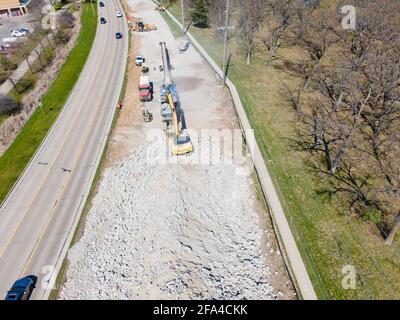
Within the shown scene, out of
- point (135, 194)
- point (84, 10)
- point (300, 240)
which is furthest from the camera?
point (84, 10)

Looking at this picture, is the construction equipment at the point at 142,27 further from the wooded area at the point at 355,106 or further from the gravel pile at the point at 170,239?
the gravel pile at the point at 170,239

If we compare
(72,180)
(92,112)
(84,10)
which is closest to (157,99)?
(92,112)

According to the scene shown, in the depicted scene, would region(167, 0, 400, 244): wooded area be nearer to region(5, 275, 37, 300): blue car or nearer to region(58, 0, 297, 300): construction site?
region(58, 0, 297, 300): construction site

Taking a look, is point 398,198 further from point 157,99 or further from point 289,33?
point 289,33

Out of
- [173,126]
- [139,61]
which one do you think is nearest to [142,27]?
[139,61]

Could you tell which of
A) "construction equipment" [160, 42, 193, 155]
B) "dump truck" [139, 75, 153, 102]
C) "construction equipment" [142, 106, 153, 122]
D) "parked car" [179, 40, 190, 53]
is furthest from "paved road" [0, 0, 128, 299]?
"parked car" [179, 40, 190, 53]

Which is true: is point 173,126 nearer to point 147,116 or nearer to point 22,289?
point 147,116

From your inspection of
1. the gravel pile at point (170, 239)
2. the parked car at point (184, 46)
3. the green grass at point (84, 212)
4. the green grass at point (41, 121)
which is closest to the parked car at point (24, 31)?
the green grass at point (41, 121)
